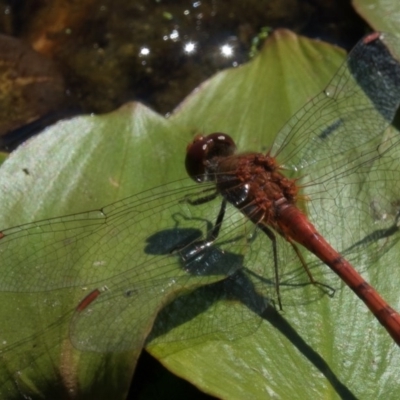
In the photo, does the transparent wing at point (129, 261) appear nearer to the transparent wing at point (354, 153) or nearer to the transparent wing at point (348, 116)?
the transparent wing at point (354, 153)

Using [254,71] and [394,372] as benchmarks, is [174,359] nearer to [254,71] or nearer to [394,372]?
[394,372]

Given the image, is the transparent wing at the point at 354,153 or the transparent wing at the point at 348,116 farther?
the transparent wing at the point at 348,116

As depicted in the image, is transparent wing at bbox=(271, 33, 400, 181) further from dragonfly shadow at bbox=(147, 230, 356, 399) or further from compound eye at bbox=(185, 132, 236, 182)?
dragonfly shadow at bbox=(147, 230, 356, 399)

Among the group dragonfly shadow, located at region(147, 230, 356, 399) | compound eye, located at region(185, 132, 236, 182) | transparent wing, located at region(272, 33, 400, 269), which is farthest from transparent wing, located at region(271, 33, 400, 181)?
dragonfly shadow, located at region(147, 230, 356, 399)

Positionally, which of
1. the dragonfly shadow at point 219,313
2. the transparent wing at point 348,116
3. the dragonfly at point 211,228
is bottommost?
the dragonfly shadow at point 219,313

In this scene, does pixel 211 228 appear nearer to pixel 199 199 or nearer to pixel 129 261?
pixel 199 199

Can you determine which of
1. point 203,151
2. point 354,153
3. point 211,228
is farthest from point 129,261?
point 354,153

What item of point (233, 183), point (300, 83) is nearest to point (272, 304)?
point (233, 183)

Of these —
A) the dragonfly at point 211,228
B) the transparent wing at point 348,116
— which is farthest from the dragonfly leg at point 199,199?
the transparent wing at point 348,116
